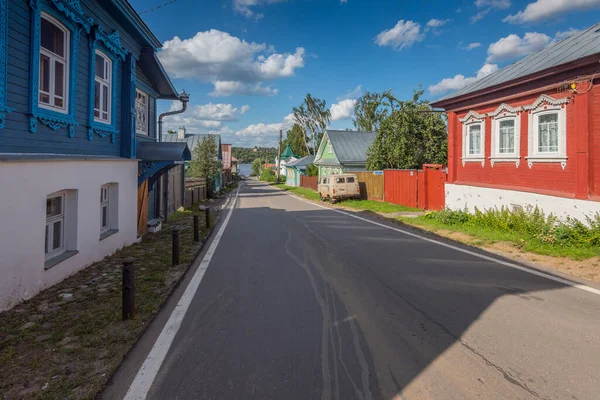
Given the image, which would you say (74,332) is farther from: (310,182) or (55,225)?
(310,182)

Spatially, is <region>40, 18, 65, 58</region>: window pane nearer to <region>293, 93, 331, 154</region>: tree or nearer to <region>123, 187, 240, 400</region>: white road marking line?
<region>123, 187, 240, 400</region>: white road marking line

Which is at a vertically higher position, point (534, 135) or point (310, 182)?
point (534, 135)

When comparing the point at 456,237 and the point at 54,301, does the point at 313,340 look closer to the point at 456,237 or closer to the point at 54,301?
the point at 54,301

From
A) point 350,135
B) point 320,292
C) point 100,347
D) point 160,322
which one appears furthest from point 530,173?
point 350,135

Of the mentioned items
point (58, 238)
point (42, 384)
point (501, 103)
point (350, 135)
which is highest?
point (350, 135)

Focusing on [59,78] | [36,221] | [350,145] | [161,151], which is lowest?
[36,221]

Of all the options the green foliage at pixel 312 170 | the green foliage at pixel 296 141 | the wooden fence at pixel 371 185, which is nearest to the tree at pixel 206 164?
the wooden fence at pixel 371 185

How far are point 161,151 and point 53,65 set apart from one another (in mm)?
4524

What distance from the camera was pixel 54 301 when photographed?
212 inches

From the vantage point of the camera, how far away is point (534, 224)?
1067cm

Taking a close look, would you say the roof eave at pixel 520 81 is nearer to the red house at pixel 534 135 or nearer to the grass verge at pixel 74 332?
the red house at pixel 534 135

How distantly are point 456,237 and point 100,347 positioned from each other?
9.68 m

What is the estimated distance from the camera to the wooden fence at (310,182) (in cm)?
4109

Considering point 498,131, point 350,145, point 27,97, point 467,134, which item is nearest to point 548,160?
point 498,131
